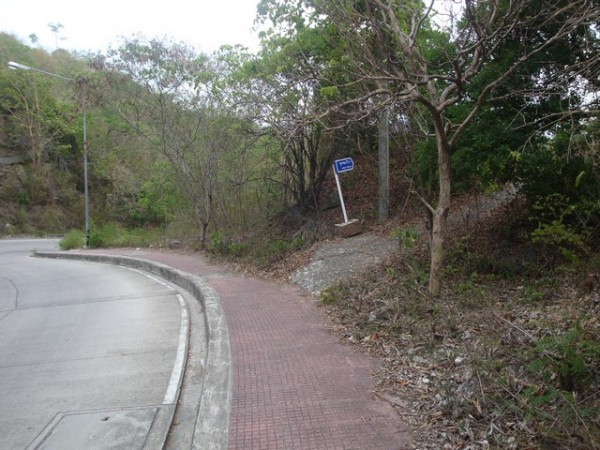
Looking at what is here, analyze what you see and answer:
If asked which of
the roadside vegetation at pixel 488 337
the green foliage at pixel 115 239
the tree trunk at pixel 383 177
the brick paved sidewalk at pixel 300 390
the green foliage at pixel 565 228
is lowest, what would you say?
the brick paved sidewalk at pixel 300 390

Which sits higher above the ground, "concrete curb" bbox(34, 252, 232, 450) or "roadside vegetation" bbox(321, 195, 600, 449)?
"roadside vegetation" bbox(321, 195, 600, 449)

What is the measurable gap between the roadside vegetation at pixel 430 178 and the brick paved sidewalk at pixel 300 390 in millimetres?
325

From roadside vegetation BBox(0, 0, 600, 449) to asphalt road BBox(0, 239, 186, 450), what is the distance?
2500 mm

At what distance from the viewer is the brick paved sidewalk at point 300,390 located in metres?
4.13

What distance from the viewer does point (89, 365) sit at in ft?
22.3

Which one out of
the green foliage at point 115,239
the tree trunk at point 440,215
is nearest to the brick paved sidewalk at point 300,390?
the tree trunk at point 440,215

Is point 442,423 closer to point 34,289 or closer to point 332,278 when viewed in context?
point 332,278

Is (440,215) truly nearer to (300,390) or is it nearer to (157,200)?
(300,390)

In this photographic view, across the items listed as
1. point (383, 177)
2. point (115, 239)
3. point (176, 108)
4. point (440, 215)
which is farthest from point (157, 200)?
point (440, 215)

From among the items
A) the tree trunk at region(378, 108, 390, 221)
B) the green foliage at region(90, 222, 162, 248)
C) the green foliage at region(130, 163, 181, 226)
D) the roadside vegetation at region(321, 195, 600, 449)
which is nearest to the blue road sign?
the tree trunk at region(378, 108, 390, 221)

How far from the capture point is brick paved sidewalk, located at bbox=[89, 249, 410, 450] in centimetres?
413

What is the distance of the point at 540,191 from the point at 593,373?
5.53 meters

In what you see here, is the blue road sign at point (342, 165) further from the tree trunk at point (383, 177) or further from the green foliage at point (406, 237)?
the green foliage at point (406, 237)

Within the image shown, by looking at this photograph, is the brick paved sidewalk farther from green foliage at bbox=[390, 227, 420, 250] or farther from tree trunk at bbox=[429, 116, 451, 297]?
green foliage at bbox=[390, 227, 420, 250]
